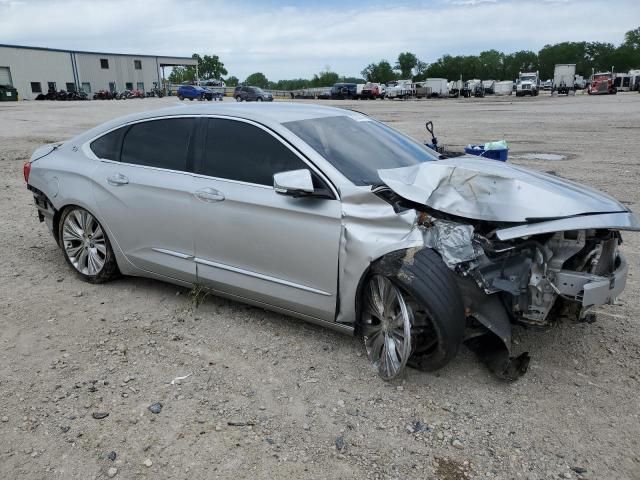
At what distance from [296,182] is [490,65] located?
14074 centimetres

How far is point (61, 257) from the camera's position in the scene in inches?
223

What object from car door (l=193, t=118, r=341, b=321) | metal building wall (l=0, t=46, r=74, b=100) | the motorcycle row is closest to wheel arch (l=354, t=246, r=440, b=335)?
car door (l=193, t=118, r=341, b=321)

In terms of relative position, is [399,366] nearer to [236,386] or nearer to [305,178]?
[236,386]

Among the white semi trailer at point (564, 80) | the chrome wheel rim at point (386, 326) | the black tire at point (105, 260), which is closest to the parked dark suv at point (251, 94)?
the white semi trailer at point (564, 80)

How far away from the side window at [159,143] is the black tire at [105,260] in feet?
2.32

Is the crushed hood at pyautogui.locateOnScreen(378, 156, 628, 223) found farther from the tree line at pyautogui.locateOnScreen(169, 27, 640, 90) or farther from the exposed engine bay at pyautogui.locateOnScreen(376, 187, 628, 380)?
the tree line at pyautogui.locateOnScreen(169, 27, 640, 90)

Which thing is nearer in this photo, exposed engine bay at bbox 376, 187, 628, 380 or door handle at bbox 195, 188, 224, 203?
exposed engine bay at bbox 376, 187, 628, 380

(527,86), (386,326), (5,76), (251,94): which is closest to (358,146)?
(386,326)

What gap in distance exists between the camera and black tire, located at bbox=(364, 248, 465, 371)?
299 cm

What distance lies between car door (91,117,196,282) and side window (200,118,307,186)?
0.22 meters

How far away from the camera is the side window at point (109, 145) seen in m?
4.63

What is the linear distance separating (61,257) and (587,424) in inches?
197

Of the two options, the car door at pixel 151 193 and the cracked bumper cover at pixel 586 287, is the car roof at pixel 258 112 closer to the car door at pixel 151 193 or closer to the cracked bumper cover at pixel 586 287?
the car door at pixel 151 193

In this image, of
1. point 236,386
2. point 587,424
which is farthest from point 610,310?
point 236,386
